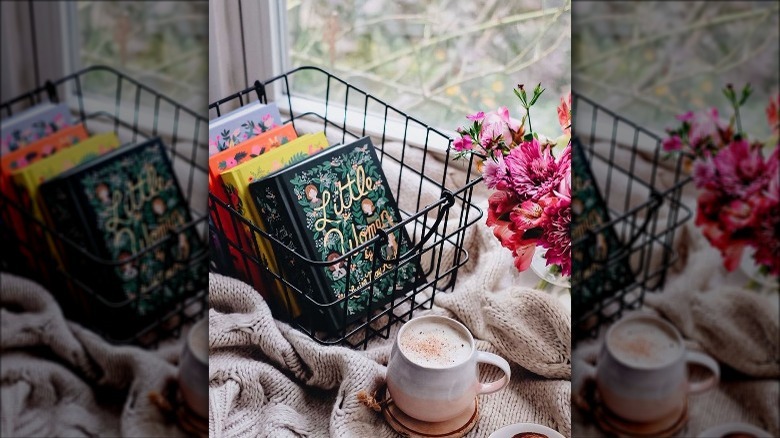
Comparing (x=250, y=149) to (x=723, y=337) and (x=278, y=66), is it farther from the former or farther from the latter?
(x=723, y=337)

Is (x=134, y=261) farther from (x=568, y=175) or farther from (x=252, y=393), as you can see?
(x=568, y=175)

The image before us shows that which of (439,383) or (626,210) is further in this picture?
(626,210)

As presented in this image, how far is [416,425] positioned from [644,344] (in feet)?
0.94

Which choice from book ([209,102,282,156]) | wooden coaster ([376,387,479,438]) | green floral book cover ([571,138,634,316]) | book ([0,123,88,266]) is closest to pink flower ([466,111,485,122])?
green floral book cover ([571,138,634,316])

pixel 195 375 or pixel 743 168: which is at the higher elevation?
pixel 743 168

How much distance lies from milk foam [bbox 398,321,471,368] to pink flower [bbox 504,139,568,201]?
0.57 feet

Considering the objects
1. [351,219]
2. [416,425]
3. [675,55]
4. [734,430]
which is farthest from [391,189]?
[734,430]

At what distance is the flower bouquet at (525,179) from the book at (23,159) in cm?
44

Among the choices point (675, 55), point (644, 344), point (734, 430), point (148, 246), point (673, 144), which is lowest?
point (734, 430)

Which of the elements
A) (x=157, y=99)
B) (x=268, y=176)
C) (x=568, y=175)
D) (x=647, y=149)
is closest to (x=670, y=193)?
(x=647, y=149)

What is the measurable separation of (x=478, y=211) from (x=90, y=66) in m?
0.47

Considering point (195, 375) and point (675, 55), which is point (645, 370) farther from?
point (195, 375)

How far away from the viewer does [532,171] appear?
2.96 ft

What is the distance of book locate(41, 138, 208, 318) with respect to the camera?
2.93 ft
